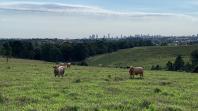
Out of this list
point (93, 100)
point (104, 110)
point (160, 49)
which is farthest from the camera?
point (160, 49)

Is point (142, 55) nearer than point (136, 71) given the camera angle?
No

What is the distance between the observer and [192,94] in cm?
2298

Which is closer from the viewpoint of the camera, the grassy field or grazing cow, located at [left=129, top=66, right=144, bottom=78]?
grazing cow, located at [left=129, top=66, right=144, bottom=78]

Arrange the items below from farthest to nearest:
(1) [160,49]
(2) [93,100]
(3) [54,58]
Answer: (1) [160,49], (3) [54,58], (2) [93,100]

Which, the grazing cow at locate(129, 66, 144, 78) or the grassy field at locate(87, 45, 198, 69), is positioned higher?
the grazing cow at locate(129, 66, 144, 78)

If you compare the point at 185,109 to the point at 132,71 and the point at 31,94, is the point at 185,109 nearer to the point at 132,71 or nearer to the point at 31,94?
the point at 31,94

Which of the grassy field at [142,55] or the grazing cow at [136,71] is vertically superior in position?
the grazing cow at [136,71]

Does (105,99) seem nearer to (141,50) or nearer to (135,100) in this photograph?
(135,100)

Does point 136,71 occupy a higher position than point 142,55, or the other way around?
point 136,71

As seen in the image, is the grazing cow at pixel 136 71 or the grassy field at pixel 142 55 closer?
the grazing cow at pixel 136 71

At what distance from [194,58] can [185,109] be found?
87180 mm

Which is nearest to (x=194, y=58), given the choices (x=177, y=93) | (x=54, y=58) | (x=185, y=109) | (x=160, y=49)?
(x=54, y=58)

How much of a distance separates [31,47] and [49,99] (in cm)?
12392

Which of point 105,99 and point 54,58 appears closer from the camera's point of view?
point 105,99
